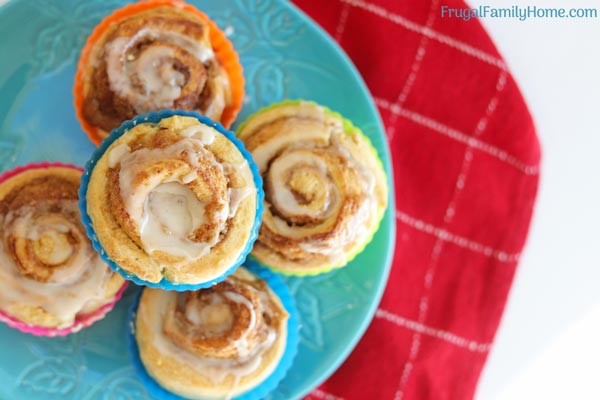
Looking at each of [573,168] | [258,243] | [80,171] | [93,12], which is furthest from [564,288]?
[93,12]

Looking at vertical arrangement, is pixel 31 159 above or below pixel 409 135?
below

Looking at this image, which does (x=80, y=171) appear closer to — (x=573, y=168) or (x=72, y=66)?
(x=72, y=66)

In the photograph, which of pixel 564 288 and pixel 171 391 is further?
pixel 564 288

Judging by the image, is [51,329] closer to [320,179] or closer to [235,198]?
[235,198]

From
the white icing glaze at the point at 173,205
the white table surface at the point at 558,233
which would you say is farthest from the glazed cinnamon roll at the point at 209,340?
the white table surface at the point at 558,233

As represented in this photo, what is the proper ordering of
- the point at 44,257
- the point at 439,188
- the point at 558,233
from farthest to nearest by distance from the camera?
the point at 558,233, the point at 439,188, the point at 44,257

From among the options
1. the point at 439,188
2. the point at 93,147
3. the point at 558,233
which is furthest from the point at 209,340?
the point at 558,233

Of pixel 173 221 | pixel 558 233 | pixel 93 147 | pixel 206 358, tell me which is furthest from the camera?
pixel 558 233
